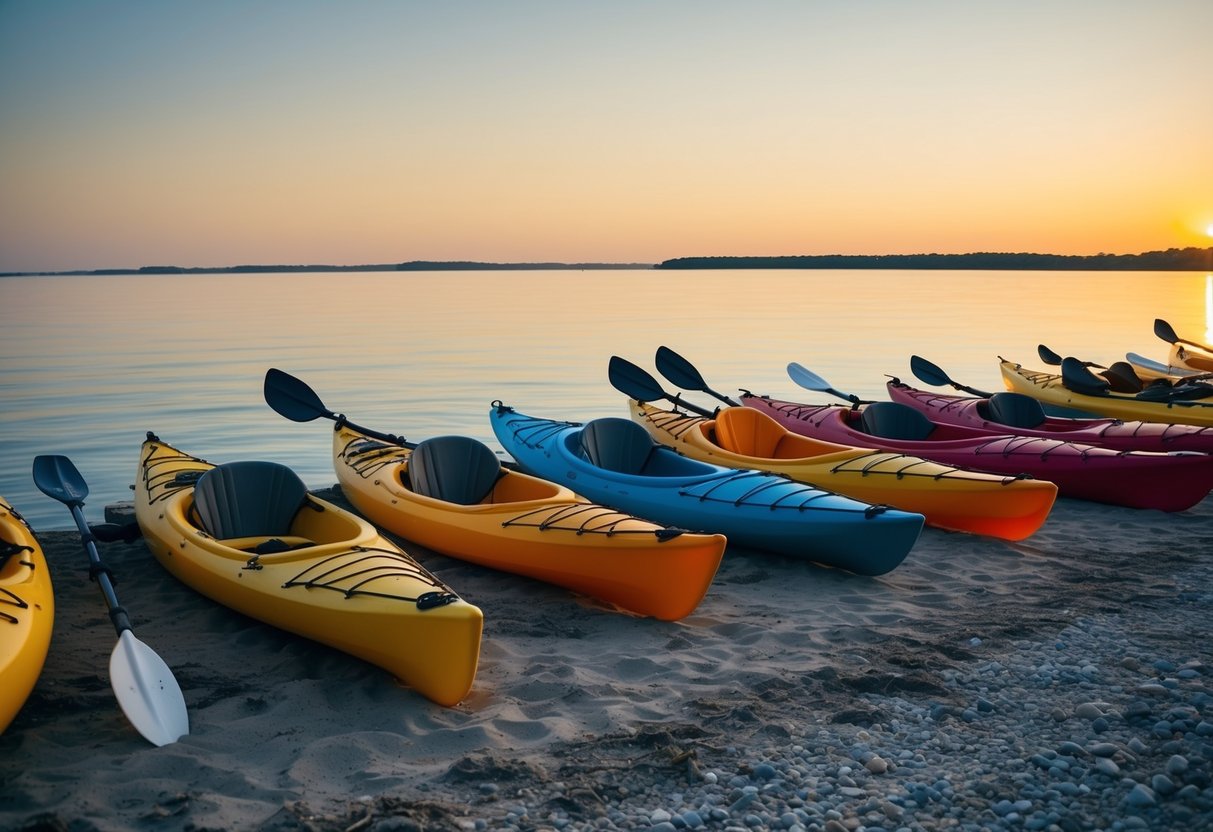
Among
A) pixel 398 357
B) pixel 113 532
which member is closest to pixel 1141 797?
pixel 113 532

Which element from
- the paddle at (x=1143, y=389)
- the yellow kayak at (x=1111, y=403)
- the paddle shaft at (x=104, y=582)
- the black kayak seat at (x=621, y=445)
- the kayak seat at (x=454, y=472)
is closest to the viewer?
the paddle shaft at (x=104, y=582)

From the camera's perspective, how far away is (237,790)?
310 cm

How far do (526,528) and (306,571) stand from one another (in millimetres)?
1298

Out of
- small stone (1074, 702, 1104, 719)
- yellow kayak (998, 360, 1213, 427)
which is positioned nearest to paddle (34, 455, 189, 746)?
small stone (1074, 702, 1104, 719)

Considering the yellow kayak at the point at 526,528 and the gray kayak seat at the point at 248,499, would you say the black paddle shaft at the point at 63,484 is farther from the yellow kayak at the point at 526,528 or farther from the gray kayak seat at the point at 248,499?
the yellow kayak at the point at 526,528

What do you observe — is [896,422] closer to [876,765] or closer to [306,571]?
[876,765]

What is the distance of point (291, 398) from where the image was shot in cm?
751

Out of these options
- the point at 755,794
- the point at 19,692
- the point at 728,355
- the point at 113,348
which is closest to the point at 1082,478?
the point at 755,794

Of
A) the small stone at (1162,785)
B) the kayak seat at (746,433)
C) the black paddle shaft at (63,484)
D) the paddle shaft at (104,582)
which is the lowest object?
the small stone at (1162,785)

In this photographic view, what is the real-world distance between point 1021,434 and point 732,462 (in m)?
2.64

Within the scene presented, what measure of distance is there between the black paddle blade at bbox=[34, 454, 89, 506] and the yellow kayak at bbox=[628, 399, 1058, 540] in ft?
13.8

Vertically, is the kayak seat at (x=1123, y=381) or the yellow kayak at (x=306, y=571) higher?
the kayak seat at (x=1123, y=381)

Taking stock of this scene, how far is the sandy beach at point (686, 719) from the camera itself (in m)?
3.00

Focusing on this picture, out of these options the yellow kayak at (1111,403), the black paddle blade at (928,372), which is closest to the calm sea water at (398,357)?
the yellow kayak at (1111,403)
